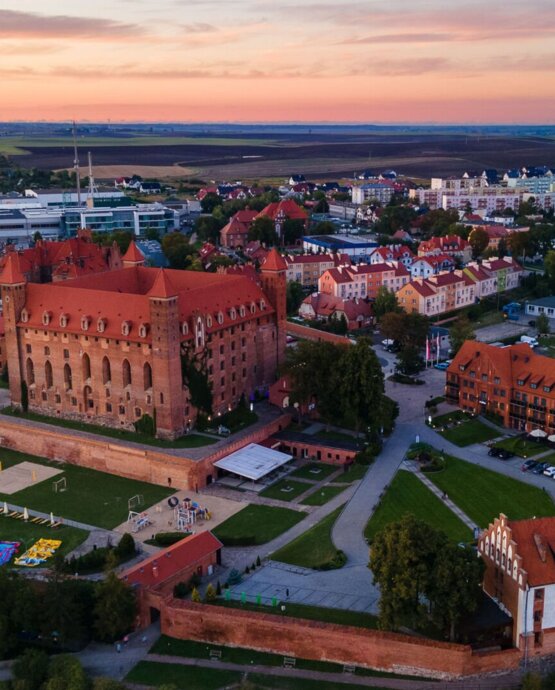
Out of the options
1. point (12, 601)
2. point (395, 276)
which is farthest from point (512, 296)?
point (12, 601)

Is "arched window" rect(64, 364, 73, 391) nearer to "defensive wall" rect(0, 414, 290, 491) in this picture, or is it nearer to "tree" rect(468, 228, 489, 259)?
"defensive wall" rect(0, 414, 290, 491)

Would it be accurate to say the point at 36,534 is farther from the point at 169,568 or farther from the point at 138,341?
the point at 138,341

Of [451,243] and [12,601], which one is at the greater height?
[451,243]

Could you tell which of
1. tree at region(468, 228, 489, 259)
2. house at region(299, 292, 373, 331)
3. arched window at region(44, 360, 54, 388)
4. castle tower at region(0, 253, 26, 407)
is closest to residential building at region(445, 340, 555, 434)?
house at region(299, 292, 373, 331)

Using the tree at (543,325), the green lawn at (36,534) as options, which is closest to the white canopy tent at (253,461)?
the green lawn at (36,534)

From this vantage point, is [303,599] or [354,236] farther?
[354,236]

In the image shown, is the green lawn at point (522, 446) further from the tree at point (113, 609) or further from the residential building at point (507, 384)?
the tree at point (113, 609)

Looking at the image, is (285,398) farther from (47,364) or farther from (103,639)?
(103,639)
